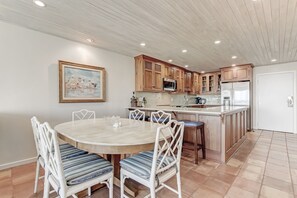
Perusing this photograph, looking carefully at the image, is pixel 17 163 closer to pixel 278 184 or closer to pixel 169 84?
pixel 278 184

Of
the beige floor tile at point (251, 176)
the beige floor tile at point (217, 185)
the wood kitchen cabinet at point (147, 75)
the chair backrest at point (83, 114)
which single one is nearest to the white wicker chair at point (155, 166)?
the beige floor tile at point (217, 185)

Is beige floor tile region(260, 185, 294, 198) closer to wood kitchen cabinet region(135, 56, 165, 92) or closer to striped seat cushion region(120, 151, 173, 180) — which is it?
striped seat cushion region(120, 151, 173, 180)

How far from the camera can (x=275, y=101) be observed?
522 centimetres

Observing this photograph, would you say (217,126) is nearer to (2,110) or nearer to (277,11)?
(277,11)

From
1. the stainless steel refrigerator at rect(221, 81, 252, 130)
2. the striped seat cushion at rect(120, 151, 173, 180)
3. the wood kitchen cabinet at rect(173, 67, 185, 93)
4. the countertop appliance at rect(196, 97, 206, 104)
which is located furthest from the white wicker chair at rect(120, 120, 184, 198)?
the countertop appliance at rect(196, 97, 206, 104)

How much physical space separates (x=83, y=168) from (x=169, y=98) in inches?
192

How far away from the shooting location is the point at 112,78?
4016 millimetres

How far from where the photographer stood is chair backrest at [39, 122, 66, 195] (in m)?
1.19

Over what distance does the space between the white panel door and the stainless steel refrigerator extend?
50 centimetres

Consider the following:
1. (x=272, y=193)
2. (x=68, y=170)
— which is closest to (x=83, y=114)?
(x=68, y=170)

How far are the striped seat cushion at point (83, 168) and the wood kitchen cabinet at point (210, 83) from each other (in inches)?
235

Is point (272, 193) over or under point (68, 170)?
under

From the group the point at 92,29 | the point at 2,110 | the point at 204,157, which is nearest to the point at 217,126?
the point at 204,157

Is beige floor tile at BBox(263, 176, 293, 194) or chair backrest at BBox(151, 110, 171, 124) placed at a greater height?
chair backrest at BBox(151, 110, 171, 124)
